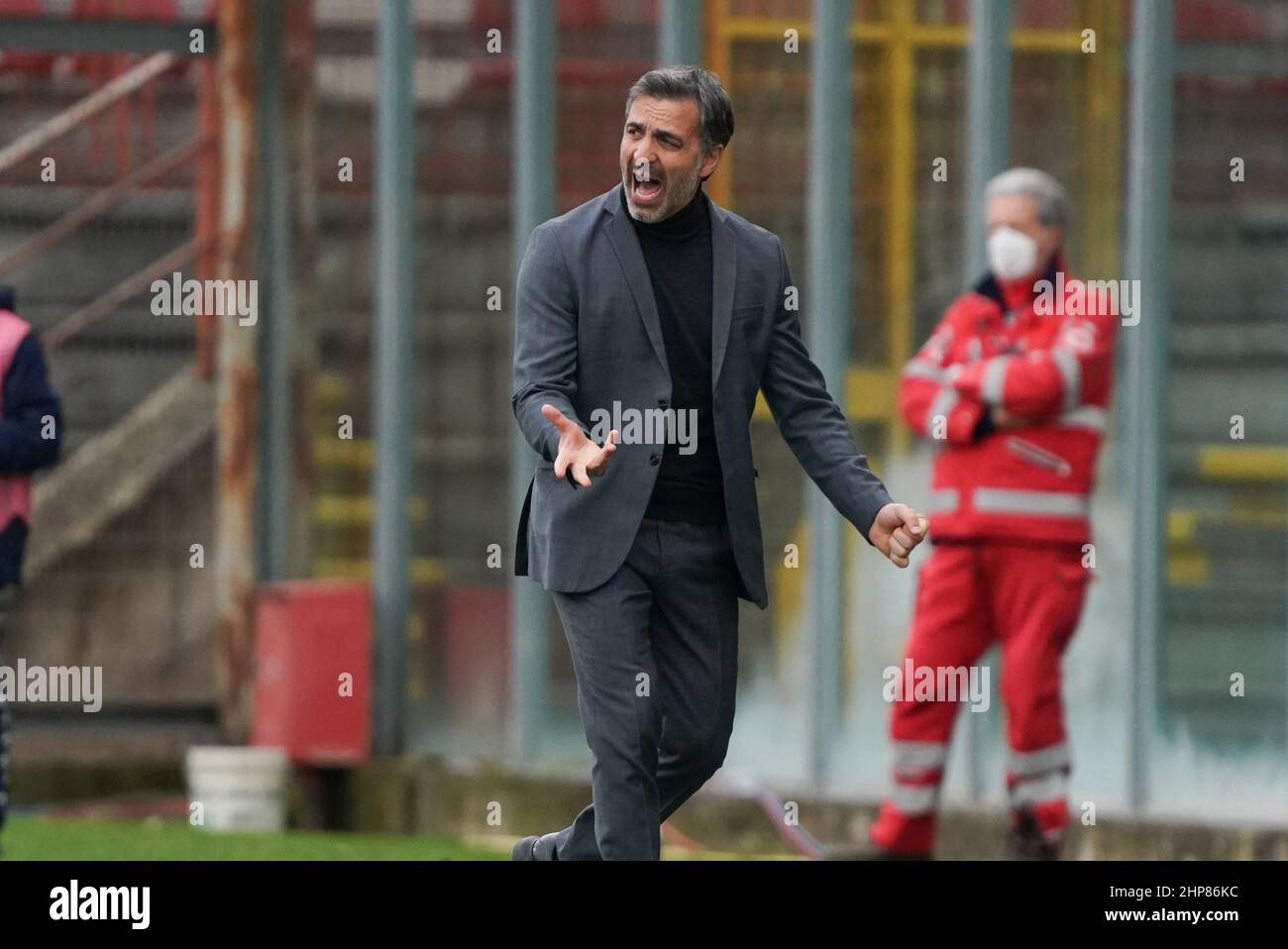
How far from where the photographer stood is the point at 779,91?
33.2 ft

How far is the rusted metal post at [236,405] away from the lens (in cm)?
1172

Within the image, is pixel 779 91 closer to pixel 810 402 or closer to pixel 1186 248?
pixel 1186 248

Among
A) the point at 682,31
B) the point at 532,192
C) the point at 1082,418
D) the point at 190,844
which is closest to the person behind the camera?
the point at 1082,418

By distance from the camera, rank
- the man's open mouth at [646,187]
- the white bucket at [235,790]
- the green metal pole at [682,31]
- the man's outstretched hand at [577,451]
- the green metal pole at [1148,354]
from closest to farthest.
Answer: the man's outstretched hand at [577,451], the man's open mouth at [646,187], the green metal pole at [1148,354], the green metal pole at [682,31], the white bucket at [235,790]

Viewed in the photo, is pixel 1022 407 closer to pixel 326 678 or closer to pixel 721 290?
pixel 721 290

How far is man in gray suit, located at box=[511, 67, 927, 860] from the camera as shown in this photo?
20.7 ft

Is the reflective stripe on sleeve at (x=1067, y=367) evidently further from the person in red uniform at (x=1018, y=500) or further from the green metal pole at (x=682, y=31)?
the green metal pole at (x=682, y=31)

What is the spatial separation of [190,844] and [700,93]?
4.35 meters

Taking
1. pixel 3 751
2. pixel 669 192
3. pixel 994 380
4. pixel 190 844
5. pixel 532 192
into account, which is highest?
pixel 532 192

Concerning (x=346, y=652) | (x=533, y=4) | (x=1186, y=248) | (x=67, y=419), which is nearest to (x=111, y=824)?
(x=346, y=652)

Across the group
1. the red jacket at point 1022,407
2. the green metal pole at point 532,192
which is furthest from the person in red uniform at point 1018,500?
the green metal pole at point 532,192

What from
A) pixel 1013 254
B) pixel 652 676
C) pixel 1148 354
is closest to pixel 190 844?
pixel 1013 254

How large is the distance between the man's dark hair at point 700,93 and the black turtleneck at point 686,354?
0.49 feet

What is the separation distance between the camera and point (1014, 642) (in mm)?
8633
